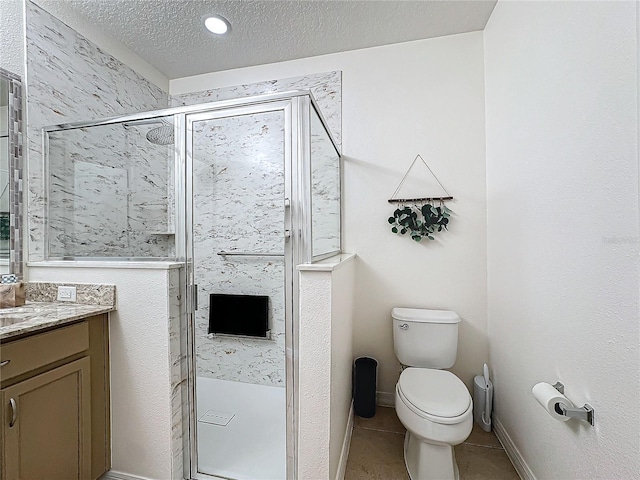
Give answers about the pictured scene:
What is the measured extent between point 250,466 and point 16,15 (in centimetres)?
270

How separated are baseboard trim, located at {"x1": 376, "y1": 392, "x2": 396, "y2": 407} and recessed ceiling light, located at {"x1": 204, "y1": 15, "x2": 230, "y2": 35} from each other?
2.81 metres

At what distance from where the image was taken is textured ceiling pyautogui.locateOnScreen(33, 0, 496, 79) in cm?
181

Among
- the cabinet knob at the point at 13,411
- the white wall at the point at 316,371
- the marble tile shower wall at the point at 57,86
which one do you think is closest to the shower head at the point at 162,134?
the marble tile shower wall at the point at 57,86

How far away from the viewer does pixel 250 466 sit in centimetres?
147

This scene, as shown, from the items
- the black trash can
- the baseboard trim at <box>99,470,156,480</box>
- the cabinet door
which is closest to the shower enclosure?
the baseboard trim at <box>99,470,156,480</box>

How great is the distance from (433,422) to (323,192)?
1.27m

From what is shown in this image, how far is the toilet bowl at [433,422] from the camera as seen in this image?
1.33 meters

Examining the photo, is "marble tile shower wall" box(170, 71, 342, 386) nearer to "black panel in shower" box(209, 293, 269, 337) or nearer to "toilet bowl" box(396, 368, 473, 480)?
"black panel in shower" box(209, 293, 269, 337)

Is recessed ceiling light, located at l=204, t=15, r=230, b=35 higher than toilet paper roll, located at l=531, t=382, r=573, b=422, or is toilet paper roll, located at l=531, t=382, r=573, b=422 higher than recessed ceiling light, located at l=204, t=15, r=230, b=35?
recessed ceiling light, located at l=204, t=15, r=230, b=35

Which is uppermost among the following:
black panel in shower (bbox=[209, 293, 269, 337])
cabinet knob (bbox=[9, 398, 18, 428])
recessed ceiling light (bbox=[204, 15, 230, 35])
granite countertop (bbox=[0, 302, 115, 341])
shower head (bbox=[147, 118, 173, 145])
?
recessed ceiling light (bbox=[204, 15, 230, 35])

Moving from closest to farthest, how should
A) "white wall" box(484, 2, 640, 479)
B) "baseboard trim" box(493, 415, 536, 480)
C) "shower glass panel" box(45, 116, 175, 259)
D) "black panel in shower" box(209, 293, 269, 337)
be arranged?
"white wall" box(484, 2, 640, 479) → "baseboard trim" box(493, 415, 536, 480) → "black panel in shower" box(209, 293, 269, 337) → "shower glass panel" box(45, 116, 175, 259)

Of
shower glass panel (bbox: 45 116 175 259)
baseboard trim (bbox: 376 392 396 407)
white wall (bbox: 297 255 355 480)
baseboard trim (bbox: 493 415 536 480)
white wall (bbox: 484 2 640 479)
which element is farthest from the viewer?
baseboard trim (bbox: 376 392 396 407)

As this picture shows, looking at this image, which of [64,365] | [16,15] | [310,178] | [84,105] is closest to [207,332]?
[64,365]

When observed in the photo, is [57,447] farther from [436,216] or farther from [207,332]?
[436,216]
